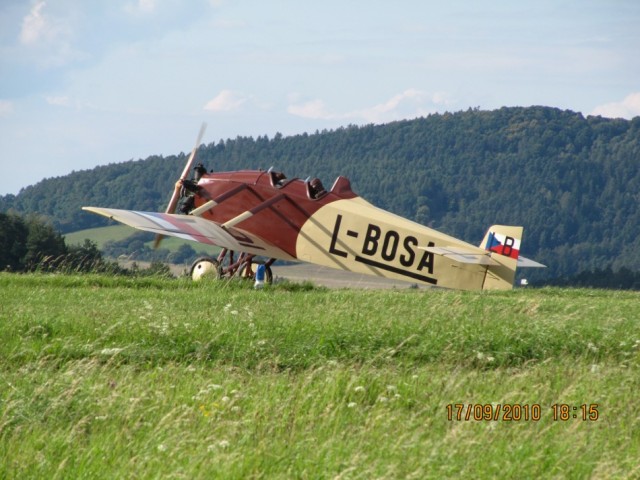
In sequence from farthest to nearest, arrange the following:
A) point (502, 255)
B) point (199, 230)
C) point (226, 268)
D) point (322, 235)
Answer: point (199, 230), point (322, 235), point (226, 268), point (502, 255)

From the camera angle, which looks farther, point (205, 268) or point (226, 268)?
point (226, 268)

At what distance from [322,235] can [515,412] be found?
12.8 meters

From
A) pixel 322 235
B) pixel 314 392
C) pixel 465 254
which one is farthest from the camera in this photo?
pixel 322 235

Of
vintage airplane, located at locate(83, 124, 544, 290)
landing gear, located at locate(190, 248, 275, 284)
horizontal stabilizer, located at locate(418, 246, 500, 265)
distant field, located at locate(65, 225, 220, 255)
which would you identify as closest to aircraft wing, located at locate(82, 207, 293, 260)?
vintage airplane, located at locate(83, 124, 544, 290)

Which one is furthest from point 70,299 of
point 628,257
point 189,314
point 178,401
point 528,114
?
point 528,114

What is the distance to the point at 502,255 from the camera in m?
19.2

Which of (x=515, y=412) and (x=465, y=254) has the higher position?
(x=465, y=254)

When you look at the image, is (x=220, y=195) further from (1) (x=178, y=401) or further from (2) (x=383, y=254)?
(1) (x=178, y=401)

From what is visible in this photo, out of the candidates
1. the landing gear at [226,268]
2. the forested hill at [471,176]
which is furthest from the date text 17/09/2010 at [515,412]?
the forested hill at [471,176]

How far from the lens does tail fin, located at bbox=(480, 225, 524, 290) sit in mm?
19094

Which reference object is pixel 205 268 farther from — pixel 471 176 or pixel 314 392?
pixel 471 176

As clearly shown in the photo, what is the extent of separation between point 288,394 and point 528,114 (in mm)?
192817

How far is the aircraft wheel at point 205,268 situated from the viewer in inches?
753

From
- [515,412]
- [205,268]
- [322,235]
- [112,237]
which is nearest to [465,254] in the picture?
[322,235]
